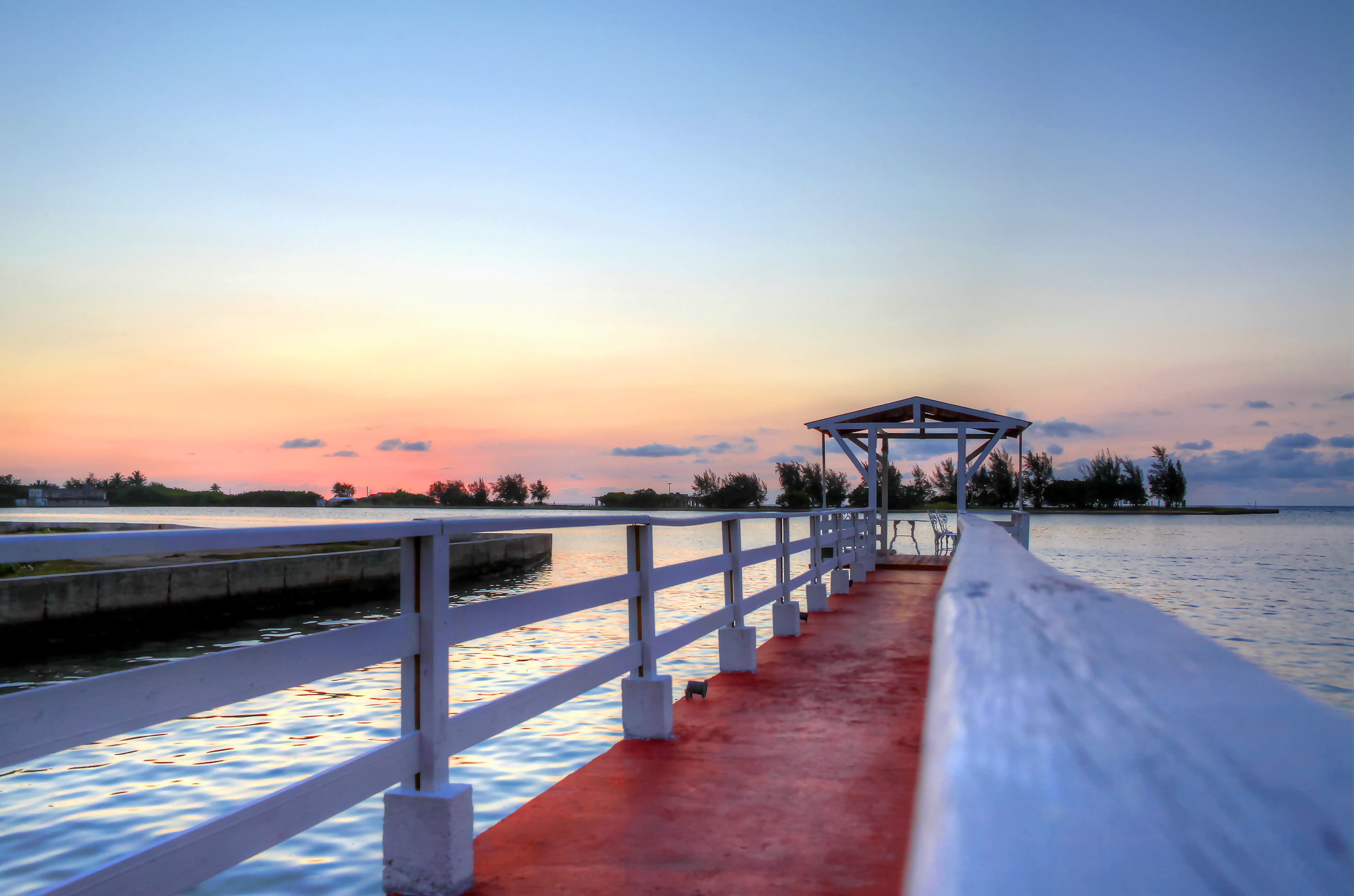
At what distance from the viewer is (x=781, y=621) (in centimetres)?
820

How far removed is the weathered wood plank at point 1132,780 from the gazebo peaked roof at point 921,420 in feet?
60.8

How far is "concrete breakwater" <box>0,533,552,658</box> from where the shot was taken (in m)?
13.4

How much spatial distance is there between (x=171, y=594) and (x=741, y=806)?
15835 mm

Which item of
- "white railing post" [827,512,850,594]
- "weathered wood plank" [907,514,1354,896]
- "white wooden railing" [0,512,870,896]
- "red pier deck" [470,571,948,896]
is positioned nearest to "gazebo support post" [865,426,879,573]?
"white railing post" [827,512,850,594]

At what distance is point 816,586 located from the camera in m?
9.93

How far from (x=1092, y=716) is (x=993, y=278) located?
75.0 feet

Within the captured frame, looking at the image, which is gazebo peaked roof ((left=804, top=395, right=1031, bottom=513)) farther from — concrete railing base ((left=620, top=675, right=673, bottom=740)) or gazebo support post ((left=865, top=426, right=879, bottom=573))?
concrete railing base ((left=620, top=675, right=673, bottom=740))

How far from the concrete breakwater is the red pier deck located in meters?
9.05

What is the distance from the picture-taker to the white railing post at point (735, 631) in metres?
6.39

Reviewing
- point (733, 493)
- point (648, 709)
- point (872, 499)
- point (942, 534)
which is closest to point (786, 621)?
point (648, 709)

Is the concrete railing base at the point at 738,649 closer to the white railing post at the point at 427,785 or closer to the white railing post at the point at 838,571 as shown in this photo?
the white railing post at the point at 427,785

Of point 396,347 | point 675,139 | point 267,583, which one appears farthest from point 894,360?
point 267,583

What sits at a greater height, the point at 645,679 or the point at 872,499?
the point at 872,499

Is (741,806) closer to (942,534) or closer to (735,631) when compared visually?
(735,631)
